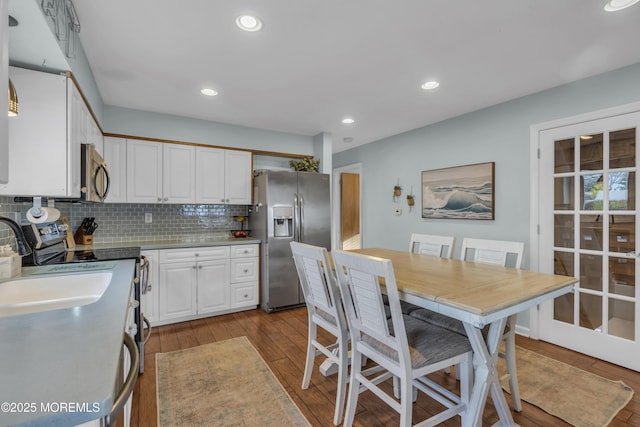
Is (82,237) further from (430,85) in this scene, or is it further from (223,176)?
(430,85)

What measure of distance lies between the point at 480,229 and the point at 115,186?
4051 millimetres

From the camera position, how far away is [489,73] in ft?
8.16

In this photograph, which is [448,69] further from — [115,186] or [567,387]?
[115,186]

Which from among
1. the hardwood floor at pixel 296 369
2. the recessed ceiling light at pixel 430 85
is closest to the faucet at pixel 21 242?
the hardwood floor at pixel 296 369

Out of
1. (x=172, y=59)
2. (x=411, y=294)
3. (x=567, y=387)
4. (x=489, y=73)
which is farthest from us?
(x=489, y=73)

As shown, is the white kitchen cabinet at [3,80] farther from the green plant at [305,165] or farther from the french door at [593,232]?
the french door at [593,232]

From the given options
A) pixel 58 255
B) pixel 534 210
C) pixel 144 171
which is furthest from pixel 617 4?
pixel 144 171

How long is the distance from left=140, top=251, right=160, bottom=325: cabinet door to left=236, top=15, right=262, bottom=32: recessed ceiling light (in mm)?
2374

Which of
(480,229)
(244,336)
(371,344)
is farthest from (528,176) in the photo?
(244,336)

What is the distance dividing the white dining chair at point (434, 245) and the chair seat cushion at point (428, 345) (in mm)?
1006

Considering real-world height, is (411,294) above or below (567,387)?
above

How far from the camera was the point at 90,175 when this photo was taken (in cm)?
212

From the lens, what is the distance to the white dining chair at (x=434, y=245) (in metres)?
2.63

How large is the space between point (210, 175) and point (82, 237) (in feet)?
4.74
